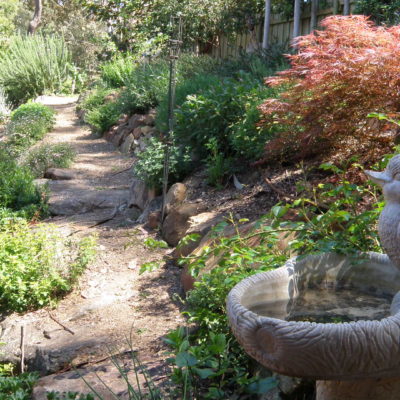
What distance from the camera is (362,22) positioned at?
4.09 m

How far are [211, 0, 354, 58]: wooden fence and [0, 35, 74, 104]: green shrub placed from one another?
5.19 meters

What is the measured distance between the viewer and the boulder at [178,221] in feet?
16.5

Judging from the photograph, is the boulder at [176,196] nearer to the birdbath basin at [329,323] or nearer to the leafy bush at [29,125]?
the birdbath basin at [329,323]

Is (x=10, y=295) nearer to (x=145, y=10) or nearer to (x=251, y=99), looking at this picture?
(x=251, y=99)

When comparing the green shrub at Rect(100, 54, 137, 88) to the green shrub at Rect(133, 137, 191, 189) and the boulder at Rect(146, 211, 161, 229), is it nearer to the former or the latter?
the green shrub at Rect(133, 137, 191, 189)

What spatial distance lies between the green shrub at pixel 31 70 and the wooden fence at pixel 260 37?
5.19 meters

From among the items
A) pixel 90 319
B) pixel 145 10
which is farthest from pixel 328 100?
pixel 145 10

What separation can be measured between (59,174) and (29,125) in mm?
2923

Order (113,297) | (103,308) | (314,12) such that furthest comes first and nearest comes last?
(314,12) < (113,297) < (103,308)

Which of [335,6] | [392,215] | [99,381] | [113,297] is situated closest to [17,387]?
[99,381]

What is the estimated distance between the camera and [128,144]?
947 cm

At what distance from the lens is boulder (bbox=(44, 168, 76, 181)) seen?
319 inches

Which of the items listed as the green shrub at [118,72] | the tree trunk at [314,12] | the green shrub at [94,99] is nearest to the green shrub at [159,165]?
the tree trunk at [314,12]

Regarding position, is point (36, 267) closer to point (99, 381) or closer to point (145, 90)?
point (99, 381)
